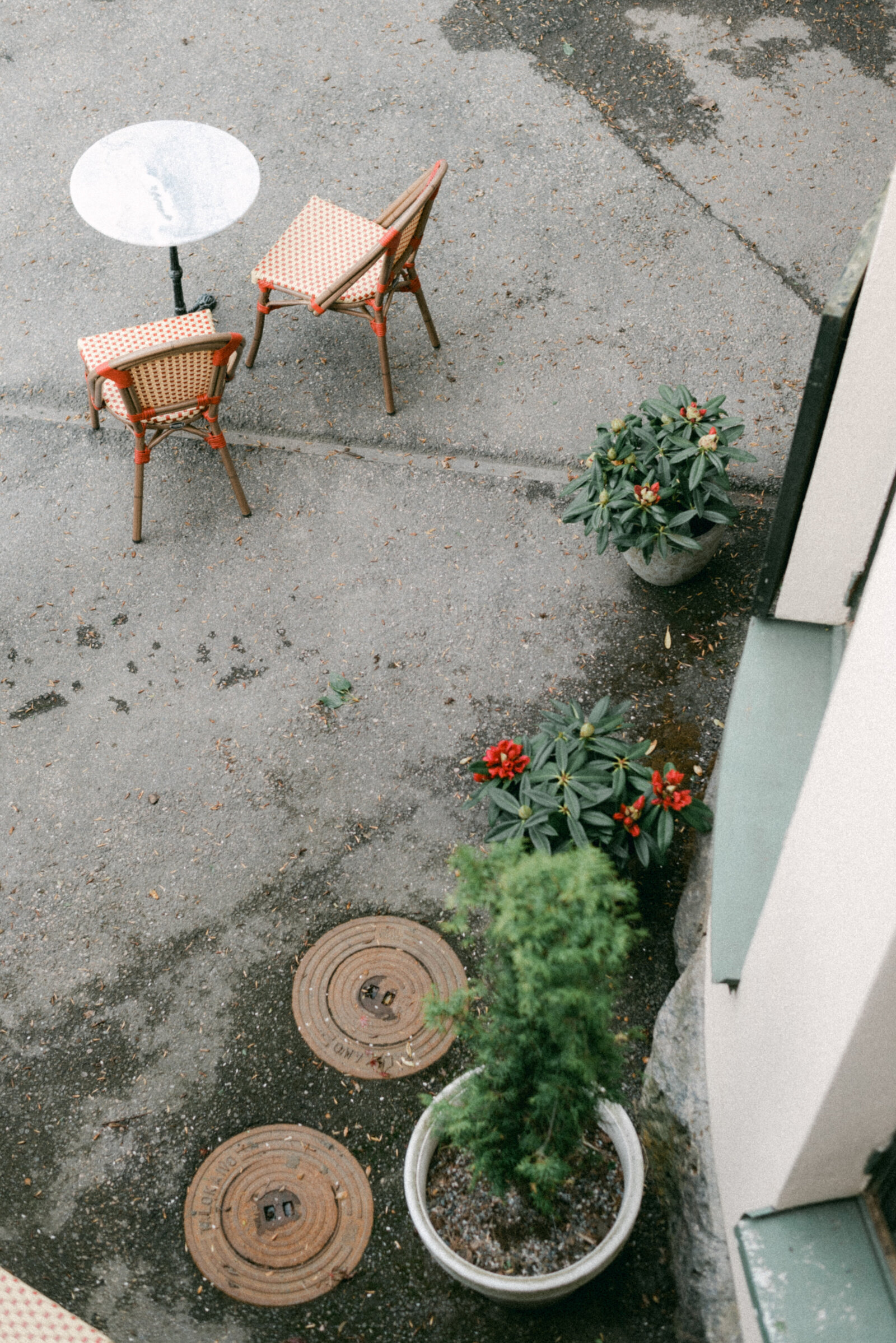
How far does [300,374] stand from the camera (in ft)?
20.6

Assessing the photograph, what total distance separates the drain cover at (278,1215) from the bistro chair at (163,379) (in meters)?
3.05

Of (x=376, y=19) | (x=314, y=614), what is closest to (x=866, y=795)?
(x=314, y=614)

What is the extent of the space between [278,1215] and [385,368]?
13.4 feet

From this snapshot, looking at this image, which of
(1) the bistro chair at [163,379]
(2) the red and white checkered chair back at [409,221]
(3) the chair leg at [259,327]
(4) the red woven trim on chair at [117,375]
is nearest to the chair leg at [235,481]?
(1) the bistro chair at [163,379]

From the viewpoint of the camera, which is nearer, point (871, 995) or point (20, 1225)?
point (871, 995)

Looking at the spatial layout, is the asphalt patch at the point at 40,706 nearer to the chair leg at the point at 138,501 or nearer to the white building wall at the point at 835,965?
the chair leg at the point at 138,501

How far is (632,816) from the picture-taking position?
3.96 m

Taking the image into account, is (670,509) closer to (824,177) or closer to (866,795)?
(866,795)

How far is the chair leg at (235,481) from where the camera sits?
5.52 m

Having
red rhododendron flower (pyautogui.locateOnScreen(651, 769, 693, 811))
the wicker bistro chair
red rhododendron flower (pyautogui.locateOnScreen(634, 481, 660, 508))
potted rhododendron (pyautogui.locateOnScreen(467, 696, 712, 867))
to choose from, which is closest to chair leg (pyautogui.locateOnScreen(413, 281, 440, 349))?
the wicker bistro chair

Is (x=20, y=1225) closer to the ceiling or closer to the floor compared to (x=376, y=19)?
closer to the floor

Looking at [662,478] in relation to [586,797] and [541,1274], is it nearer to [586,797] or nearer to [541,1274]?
[586,797]

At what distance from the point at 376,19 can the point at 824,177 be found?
3.68 metres

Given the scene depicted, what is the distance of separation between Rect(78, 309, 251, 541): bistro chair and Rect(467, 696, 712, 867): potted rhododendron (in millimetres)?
2253
